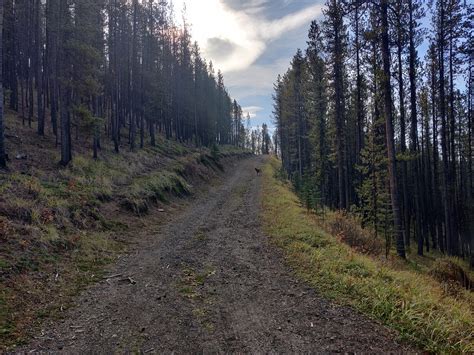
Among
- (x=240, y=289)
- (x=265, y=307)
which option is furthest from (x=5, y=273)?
(x=265, y=307)

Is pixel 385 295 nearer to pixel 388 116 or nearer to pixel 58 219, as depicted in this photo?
pixel 388 116

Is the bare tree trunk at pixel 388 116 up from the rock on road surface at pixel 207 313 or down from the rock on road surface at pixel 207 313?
up

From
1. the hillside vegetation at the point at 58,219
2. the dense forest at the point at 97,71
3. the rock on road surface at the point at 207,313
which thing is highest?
the dense forest at the point at 97,71

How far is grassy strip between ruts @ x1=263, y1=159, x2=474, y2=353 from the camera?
15.5 ft

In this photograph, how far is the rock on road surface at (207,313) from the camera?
4.63 meters

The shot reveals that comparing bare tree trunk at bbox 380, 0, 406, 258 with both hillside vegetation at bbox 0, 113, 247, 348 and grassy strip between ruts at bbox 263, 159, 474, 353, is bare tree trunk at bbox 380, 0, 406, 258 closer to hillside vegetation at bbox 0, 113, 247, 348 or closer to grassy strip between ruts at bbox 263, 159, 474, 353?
grassy strip between ruts at bbox 263, 159, 474, 353

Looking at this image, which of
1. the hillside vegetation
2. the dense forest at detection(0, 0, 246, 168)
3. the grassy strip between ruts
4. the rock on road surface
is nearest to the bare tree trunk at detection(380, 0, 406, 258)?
the grassy strip between ruts

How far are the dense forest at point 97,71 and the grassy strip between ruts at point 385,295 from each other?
42.6 feet

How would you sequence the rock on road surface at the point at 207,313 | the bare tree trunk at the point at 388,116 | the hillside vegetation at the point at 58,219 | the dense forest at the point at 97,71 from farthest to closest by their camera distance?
the dense forest at the point at 97,71, the bare tree trunk at the point at 388,116, the hillside vegetation at the point at 58,219, the rock on road surface at the point at 207,313

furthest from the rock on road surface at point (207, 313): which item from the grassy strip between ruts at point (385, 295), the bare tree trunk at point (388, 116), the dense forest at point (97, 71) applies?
the dense forest at point (97, 71)

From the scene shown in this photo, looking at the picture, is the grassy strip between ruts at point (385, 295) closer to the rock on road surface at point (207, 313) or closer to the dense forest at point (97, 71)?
the rock on road surface at point (207, 313)

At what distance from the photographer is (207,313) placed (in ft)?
Result: 18.6

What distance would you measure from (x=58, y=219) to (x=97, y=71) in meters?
13.5

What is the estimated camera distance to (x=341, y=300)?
5.98 meters
